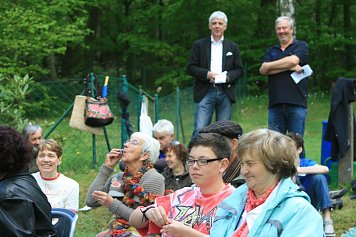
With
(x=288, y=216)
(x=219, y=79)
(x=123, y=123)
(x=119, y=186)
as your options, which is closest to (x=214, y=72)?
(x=219, y=79)

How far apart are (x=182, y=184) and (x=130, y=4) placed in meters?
23.7

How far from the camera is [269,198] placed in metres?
3.33

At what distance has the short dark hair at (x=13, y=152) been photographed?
13.5ft

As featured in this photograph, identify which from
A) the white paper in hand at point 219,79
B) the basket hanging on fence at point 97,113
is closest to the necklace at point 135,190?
the white paper in hand at point 219,79

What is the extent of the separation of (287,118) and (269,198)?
461 centimetres

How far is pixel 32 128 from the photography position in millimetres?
7004

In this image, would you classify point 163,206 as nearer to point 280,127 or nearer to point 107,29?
point 280,127

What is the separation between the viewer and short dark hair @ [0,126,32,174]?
4129mm

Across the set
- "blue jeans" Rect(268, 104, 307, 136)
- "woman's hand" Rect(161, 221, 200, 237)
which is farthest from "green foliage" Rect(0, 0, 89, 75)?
"woman's hand" Rect(161, 221, 200, 237)

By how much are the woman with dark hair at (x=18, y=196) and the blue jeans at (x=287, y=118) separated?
404 centimetres

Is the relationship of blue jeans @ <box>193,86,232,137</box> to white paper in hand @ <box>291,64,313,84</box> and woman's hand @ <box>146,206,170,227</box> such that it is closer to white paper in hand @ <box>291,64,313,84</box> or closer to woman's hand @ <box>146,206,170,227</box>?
white paper in hand @ <box>291,64,313,84</box>

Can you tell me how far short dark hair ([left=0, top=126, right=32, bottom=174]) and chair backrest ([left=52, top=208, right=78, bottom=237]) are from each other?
0.61 metres

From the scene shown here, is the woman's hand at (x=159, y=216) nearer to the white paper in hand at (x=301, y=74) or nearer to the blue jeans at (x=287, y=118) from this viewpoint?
the blue jeans at (x=287, y=118)

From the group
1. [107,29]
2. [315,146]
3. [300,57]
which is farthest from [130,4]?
[300,57]
